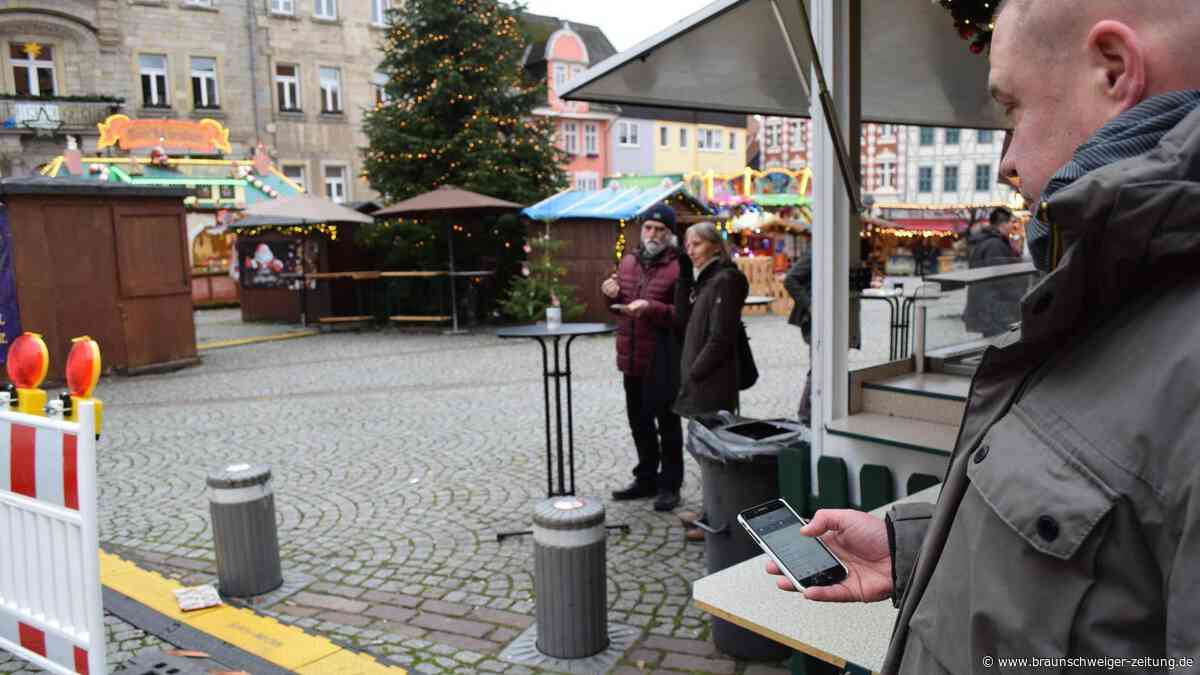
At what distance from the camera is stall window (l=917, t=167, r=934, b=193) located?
53.2 metres

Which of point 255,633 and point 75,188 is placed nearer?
point 255,633

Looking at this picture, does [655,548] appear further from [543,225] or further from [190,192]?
[543,225]

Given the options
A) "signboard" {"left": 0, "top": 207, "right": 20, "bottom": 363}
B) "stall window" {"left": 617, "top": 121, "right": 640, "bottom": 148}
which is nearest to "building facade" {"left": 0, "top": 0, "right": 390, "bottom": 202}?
"signboard" {"left": 0, "top": 207, "right": 20, "bottom": 363}

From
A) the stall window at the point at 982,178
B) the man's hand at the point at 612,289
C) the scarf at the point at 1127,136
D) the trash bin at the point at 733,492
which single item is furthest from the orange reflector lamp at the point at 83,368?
the stall window at the point at 982,178

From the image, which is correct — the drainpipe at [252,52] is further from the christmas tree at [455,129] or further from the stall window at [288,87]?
the christmas tree at [455,129]

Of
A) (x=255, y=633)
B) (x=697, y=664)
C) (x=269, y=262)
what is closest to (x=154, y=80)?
(x=269, y=262)

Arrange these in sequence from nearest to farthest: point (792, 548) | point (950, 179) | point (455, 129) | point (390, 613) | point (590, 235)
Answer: point (792, 548), point (390, 613), point (590, 235), point (455, 129), point (950, 179)

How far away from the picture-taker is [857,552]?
5.22 feet

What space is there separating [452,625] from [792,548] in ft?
9.19

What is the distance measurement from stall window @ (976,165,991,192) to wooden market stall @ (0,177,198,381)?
1927 inches

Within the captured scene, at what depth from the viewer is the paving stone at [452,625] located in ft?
13.3

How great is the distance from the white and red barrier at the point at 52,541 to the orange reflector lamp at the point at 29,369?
16 centimetres

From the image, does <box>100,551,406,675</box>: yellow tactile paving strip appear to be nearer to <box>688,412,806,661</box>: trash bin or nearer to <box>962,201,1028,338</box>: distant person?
<box>688,412,806,661</box>: trash bin

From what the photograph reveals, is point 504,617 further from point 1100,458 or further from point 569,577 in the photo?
point 1100,458
